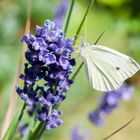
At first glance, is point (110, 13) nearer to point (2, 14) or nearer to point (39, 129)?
point (2, 14)

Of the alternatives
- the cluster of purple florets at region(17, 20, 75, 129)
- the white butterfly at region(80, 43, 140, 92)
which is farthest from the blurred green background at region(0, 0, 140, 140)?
the cluster of purple florets at region(17, 20, 75, 129)

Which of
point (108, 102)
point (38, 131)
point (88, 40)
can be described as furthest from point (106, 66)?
point (88, 40)

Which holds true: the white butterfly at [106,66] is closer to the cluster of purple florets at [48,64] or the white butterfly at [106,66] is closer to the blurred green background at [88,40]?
the cluster of purple florets at [48,64]

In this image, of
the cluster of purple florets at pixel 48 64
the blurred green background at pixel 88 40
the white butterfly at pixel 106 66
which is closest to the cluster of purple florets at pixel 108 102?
the white butterfly at pixel 106 66

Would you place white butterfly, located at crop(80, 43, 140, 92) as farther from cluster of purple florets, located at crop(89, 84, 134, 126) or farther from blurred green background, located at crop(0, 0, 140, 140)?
blurred green background, located at crop(0, 0, 140, 140)

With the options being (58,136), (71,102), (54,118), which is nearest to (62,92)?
(54,118)
